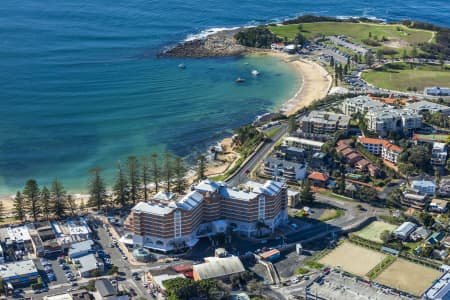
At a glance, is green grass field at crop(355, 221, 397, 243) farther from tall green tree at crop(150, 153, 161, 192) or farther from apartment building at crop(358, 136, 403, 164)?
tall green tree at crop(150, 153, 161, 192)

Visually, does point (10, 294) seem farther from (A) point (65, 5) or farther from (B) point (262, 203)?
(A) point (65, 5)

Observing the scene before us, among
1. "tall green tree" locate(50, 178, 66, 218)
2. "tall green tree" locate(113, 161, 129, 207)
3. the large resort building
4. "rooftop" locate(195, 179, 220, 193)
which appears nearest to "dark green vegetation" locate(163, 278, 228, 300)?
the large resort building

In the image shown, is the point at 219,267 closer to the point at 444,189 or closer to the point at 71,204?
the point at 71,204

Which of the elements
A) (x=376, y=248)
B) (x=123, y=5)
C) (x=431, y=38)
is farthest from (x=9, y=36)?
(x=376, y=248)

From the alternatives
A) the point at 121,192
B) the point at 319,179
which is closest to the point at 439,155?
the point at 319,179

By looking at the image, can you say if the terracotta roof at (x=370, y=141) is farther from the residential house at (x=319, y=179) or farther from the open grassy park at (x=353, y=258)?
the open grassy park at (x=353, y=258)

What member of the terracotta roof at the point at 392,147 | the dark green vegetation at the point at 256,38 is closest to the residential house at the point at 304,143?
the terracotta roof at the point at 392,147

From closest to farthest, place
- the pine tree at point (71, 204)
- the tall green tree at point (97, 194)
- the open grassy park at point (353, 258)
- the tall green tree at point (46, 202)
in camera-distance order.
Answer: the open grassy park at point (353, 258) < the tall green tree at point (46, 202) < the pine tree at point (71, 204) < the tall green tree at point (97, 194)
